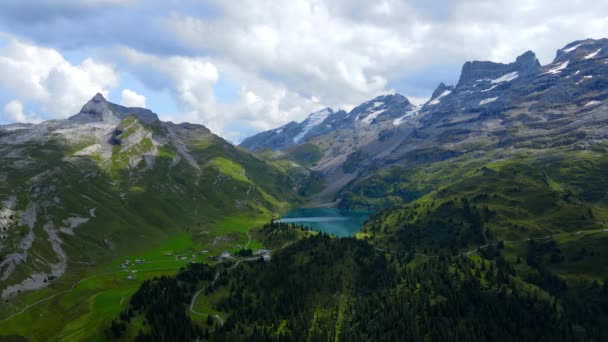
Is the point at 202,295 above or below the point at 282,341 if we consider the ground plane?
above

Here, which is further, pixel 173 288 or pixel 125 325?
pixel 173 288

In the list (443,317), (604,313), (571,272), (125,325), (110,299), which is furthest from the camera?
(571,272)

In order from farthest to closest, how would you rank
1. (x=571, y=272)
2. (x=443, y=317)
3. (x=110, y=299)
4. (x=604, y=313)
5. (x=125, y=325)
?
(x=571, y=272) → (x=110, y=299) → (x=604, y=313) → (x=443, y=317) → (x=125, y=325)

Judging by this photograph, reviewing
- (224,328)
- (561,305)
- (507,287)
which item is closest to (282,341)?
(224,328)

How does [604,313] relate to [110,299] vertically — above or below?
below

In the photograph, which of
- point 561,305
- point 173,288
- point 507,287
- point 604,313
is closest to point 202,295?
point 173,288

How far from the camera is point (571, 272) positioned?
19762cm

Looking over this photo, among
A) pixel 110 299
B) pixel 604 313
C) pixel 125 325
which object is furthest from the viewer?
pixel 110 299

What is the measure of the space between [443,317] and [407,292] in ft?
70.2

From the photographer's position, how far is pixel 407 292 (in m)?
174

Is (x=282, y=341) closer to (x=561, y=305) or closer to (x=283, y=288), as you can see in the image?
(x=283, y=288)

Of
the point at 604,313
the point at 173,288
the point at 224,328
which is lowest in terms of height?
Result: the point at 604,313

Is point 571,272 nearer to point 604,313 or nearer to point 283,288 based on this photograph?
point 604,313

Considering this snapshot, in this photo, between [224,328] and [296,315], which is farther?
[296,315]
